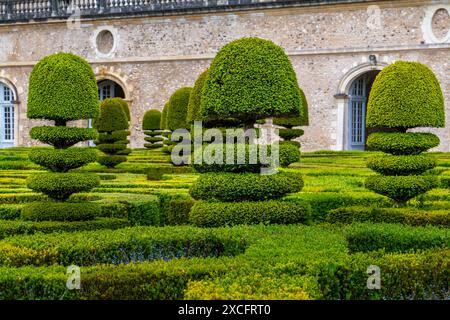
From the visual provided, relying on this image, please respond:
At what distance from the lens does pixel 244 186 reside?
9578 millimetres

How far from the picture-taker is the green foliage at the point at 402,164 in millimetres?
10844

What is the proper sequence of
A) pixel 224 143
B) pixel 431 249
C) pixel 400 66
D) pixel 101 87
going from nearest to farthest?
1. pixel 431 249
2. pixel 224 143
3. pixel 400 66
4. pixel 101 87

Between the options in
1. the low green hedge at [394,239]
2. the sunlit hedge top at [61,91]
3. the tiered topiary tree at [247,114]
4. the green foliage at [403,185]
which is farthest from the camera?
the green foliage at [403,185]

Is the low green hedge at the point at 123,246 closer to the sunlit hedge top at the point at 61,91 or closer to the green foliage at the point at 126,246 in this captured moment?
the green foliage at the point at 126,246

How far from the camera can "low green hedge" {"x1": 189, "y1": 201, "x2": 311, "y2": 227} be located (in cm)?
942

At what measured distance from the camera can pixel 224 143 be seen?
10.3m

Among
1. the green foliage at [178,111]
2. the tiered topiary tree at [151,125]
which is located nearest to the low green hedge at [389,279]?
the green foliage at [178,111]

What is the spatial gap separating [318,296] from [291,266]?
1.72 feet

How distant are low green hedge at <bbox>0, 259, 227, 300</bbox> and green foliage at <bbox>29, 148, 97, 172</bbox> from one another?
366 cm

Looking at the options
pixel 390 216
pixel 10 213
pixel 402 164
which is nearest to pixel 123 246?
pixel 10 213

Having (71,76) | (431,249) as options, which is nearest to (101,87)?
(71,76)

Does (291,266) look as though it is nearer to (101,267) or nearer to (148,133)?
(101,267)

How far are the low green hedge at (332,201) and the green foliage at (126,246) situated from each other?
133 inches

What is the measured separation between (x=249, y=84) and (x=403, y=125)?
8.28ft
